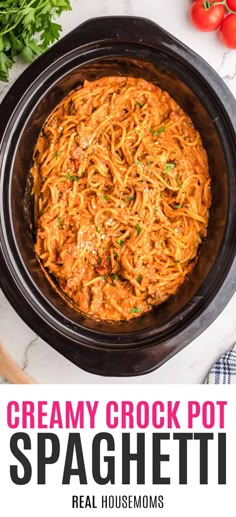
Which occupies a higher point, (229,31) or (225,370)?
(229,31)

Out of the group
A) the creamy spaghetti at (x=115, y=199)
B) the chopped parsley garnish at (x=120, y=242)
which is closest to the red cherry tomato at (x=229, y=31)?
the creamy spaghetti at (x=115, y=199)

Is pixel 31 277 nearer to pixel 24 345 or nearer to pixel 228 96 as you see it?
pixel 24 345

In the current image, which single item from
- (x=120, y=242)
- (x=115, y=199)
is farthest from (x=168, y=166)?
(x=120, y=242)

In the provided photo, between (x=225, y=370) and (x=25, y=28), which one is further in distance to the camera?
(x=225, y=370)

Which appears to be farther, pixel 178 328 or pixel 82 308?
pixel 82 308

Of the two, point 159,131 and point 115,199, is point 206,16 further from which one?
point 115,199

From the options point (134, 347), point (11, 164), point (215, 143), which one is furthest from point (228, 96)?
point (134, 347)

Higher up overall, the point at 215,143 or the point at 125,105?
the point at 125,105
